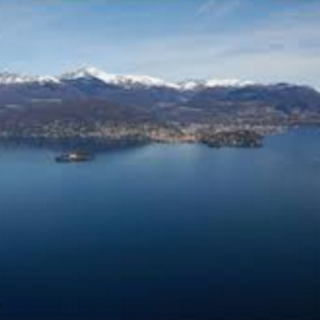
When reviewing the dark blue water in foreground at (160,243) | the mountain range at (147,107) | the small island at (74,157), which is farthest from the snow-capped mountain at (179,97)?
the dark blue water in foreground at (160,243)

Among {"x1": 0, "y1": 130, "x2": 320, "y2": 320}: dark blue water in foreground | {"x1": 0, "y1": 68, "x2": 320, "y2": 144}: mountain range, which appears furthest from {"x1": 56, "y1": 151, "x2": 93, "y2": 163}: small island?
{"x1": 0, "y1": 68, "x2": 320, "y2": 144}: mountain range

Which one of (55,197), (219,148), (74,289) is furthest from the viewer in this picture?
(219,148)

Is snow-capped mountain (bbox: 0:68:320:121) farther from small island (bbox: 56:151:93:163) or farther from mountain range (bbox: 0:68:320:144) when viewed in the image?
small island (bbox: 56:151:93:163)

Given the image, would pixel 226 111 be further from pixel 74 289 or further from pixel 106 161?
pixel 74 289

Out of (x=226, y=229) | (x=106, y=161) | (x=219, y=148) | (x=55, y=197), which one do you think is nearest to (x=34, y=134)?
(x=219, y=148)

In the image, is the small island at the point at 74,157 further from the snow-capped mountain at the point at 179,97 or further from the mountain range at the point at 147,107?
the snow-capped mountain at the point at 179,97

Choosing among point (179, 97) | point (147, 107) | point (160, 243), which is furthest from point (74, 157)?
point (179, 97)

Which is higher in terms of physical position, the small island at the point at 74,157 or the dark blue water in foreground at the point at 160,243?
the dark blue water in foreground at the point at 160,243

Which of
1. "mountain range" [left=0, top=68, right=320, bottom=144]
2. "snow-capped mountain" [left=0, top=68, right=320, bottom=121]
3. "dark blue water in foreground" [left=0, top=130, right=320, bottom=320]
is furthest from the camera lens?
"snow-capped mountain" [left=0, top=68, right=320, bottom=121]
